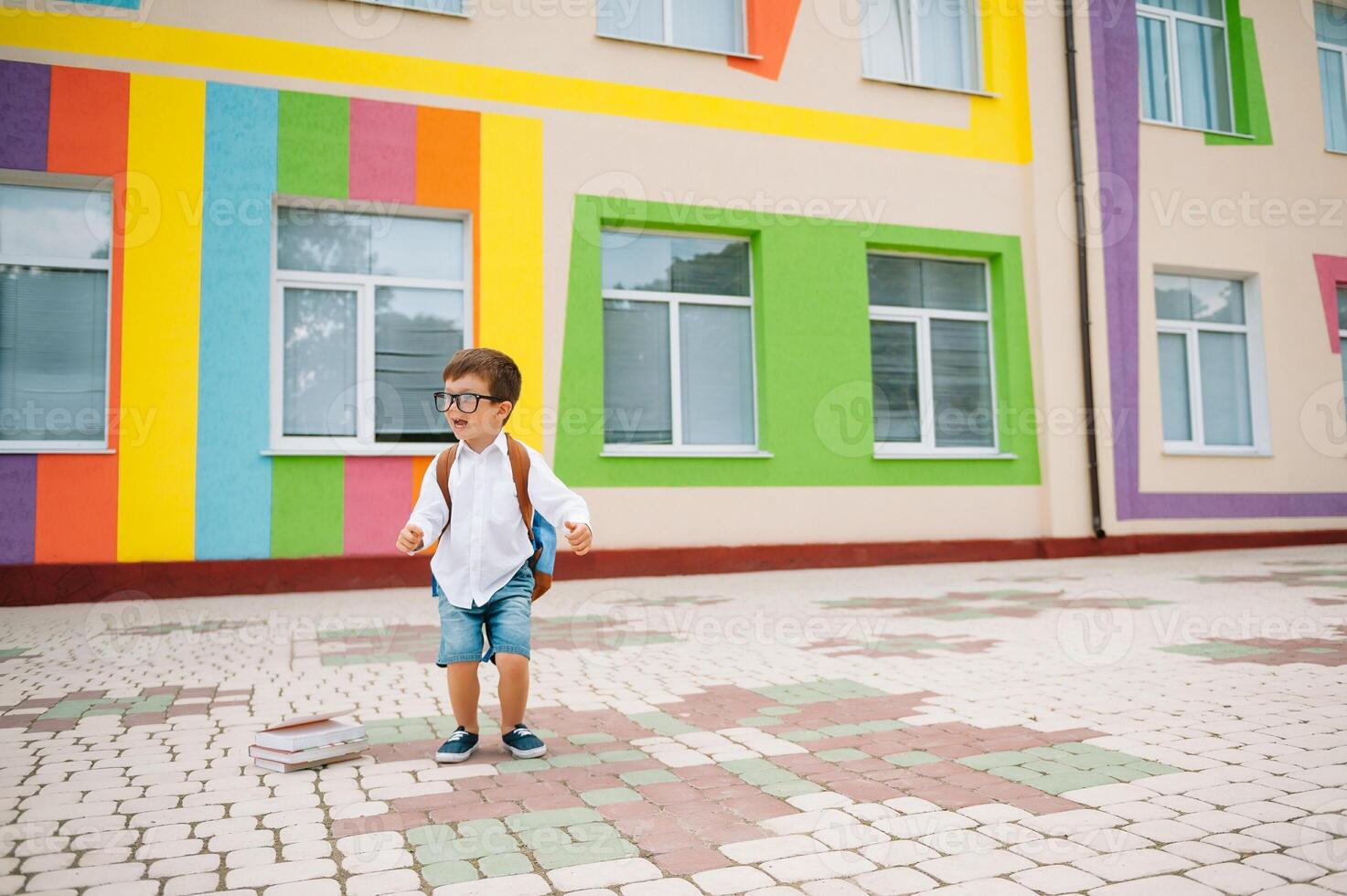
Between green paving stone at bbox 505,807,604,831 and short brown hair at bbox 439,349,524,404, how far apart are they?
1401 millimetres

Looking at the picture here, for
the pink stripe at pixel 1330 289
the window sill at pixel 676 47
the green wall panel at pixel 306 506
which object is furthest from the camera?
the pink stripe at pixel 1330 289

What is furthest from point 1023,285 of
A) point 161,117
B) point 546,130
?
point 161,117

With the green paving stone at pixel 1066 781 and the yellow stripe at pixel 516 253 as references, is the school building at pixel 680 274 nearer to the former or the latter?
the yellow stripe at pixel 516 253

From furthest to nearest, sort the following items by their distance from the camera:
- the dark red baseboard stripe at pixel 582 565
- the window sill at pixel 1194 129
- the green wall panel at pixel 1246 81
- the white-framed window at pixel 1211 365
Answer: the green wall panel at pixel 1246 81 → the white-framed window at pixel 1211 365 → the window sill at pixel 1194 129 → the dark red baseboard stripe at pixel 582 565

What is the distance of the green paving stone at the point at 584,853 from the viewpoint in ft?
7.82

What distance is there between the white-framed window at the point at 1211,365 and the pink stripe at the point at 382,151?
30.7 feet

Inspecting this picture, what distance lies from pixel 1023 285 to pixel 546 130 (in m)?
5.92

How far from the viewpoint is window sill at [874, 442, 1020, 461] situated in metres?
11.2

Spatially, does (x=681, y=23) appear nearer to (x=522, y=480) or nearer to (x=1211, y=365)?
(x=1211, y=365)

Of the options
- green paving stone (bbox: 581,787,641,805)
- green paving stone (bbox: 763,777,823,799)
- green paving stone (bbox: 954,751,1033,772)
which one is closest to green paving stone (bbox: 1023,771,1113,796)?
green paving stone (bbox: 954,751,1033,772)

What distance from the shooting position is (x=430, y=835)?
103 inches

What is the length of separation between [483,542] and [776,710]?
4.71ft

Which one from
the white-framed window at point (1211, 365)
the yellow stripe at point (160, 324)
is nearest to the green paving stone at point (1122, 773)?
the yellow stripe at point (160, 324)

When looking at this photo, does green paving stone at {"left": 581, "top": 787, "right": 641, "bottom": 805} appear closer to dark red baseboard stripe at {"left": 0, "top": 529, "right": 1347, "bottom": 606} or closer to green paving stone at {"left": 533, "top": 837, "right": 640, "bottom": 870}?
green paving stone at {"left": 533, "top": 837, "right": 640, "bottom": 870}
